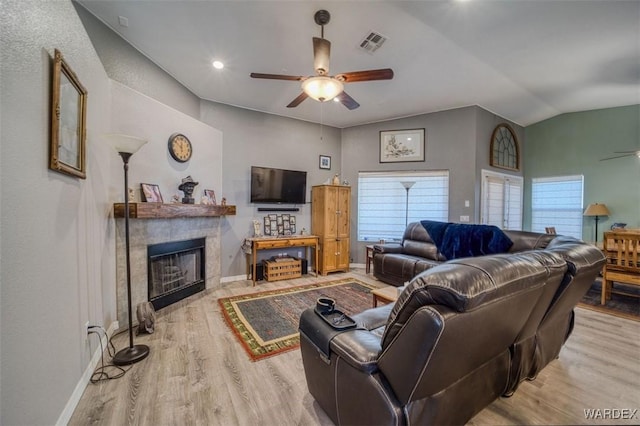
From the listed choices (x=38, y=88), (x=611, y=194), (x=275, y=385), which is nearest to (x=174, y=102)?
(x=38, y=88)

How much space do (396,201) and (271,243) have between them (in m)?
2.71

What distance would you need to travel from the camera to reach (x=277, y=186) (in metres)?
4.83

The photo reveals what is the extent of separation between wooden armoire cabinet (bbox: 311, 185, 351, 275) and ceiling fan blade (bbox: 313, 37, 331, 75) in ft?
8.91

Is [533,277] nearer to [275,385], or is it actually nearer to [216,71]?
[275,385]

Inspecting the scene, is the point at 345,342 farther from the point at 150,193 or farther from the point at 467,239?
the point at 467,239

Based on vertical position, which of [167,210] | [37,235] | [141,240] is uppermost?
[167,210]

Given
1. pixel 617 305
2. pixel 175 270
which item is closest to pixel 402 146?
pixel 617 305

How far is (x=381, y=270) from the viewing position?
4.48 metres

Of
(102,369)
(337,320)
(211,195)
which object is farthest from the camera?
(211,195)

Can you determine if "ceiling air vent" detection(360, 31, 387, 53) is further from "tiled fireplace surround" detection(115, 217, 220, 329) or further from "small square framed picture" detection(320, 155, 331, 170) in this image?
"tiled fireplace surround" detection(115, 217, 220, 329)

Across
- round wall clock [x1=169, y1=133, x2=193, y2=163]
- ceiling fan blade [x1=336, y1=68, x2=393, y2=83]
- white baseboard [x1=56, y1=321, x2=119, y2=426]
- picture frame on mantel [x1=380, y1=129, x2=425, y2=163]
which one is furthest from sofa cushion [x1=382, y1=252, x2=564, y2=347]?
picture frame on mantel [x1=380, y1=129, x2=425, y2=163]

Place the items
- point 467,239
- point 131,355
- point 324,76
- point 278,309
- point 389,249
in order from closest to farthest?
point 131,355, point 324,76, point 278,309, point 467,239, point 389,249

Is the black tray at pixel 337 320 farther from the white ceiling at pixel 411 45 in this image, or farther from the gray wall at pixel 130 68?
the gray wall at pixel 130 68

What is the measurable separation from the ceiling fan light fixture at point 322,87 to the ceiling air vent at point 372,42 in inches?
30.3
